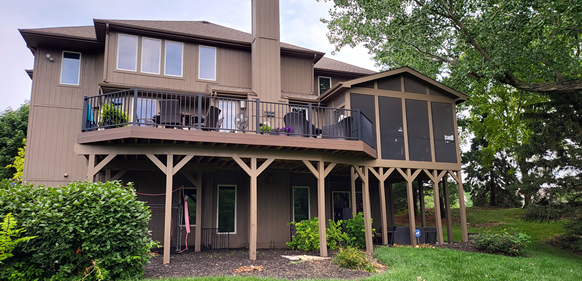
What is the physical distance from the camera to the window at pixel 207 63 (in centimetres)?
1395

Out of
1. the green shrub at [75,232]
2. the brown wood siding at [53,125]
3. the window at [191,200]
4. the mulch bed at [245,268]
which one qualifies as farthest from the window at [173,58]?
the green shrub at [75,232]

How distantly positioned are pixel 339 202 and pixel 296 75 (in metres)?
5.27

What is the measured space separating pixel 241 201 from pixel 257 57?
5058 millimetres

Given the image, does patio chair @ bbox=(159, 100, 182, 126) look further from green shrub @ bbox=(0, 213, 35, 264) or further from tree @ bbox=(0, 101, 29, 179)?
tree @ bbox=(0, 101, 29, 179)

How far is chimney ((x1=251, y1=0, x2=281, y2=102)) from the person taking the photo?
542 inches

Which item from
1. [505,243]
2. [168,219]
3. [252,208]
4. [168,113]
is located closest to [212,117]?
[168,113]

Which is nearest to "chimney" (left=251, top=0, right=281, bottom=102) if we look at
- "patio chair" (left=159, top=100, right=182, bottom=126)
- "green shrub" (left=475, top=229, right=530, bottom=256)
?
"patio chair" (left=159, top=100, right=182, bottom=126)

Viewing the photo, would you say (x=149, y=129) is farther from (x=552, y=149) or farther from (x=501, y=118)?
(x=501, y=118)

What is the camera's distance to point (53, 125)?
41.4ft

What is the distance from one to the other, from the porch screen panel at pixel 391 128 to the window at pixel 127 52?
832cm

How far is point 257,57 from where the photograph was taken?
13.9 metres

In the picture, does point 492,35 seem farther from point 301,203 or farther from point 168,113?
point 168,113

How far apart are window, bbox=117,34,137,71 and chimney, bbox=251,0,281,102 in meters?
4.02

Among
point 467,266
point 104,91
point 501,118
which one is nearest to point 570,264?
point 467,266
